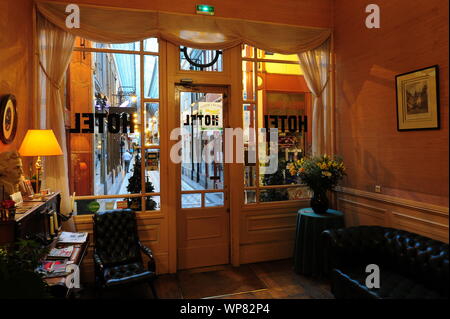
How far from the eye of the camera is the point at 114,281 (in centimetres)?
268

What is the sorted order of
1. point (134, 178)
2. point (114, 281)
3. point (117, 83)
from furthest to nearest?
point (134, 178) → point (117, 83) → point (114, 281)

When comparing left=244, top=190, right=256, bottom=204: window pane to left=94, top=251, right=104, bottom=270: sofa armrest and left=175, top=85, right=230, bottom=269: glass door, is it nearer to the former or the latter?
left=175, top=85, right=230, bottom=269: glass door

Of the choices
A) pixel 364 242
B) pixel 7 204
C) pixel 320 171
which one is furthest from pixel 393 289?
pixel 320 171

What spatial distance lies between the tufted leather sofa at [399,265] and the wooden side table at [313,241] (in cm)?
226

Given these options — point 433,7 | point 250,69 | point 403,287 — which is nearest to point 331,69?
point 250,69

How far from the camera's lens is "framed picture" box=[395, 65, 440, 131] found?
0.78m

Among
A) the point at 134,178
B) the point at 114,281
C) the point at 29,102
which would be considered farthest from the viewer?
the point at 134,178

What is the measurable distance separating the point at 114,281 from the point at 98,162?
1442 millimetres

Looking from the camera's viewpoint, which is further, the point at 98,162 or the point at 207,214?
the point at 207,214

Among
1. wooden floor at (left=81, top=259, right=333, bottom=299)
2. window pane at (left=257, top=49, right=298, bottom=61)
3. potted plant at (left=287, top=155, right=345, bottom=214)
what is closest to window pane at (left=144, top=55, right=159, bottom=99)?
window pane at (left=257, top=49, right=298, bottom=61)

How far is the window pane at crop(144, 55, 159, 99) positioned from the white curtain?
205 centimetres

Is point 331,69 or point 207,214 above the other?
point 331,69

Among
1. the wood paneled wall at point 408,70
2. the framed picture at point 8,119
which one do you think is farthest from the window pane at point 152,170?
the wood paneled wall at point 408,70

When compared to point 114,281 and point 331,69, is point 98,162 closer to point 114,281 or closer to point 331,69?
point 114,281
